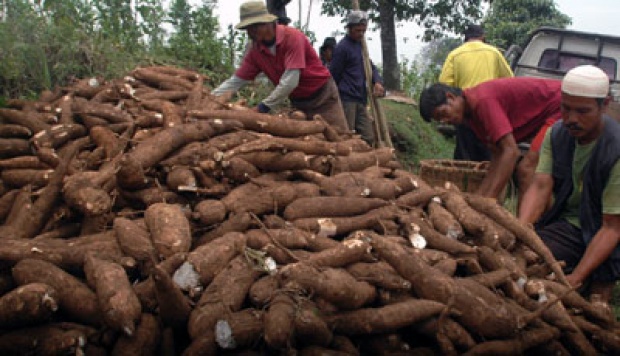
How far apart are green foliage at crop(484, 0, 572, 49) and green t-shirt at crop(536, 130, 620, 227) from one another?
1346 cm

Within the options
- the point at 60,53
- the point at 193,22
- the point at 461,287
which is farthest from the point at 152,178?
the point at 193,22

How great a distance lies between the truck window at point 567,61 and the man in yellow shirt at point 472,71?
2.76ft

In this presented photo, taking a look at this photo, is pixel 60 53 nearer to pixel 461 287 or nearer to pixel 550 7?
pixel 461 287

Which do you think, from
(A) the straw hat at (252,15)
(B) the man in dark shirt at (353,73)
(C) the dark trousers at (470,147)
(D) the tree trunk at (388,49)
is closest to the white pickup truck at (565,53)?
(C) the dark trousers at (470,147)

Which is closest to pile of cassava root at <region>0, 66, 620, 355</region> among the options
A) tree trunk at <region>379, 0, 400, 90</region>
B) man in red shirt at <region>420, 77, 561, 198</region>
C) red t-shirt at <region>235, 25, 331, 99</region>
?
man in red shirt at <region>420, 77, 561, 198</region>

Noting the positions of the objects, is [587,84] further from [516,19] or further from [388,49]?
[516,19]

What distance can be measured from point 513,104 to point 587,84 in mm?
1250

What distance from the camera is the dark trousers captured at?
4906mm

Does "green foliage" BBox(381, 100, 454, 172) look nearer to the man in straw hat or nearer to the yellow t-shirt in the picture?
the yellow t-shirt

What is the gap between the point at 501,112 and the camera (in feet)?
12.5

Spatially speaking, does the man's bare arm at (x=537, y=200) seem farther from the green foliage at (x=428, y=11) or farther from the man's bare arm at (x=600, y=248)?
the green foliage at (x=428, y=11)

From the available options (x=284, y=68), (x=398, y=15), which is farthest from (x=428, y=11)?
(x=284, y=68)

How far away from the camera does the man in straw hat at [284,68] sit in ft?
14.1

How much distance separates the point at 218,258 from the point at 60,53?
4821mm
